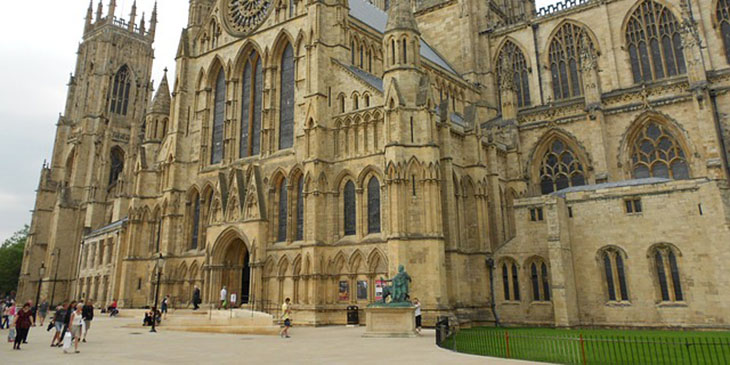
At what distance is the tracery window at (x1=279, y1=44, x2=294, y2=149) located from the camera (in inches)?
1220

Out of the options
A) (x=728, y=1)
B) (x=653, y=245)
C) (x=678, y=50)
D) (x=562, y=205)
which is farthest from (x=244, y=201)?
(x=728, y=1)

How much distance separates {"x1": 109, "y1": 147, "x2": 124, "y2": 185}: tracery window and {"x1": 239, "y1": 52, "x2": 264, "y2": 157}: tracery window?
35.1 meters

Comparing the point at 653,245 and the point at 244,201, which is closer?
the point at 653,245

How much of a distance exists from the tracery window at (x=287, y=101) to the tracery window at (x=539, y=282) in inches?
612

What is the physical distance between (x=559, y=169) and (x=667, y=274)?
12976 millimetres

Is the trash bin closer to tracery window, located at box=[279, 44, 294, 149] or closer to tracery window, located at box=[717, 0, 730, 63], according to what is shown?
tracery window, located at box=[279, 44, 294, 149]

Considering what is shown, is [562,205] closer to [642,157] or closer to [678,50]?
[642,157]

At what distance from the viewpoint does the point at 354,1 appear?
39906 millimetres

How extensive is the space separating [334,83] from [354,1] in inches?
549

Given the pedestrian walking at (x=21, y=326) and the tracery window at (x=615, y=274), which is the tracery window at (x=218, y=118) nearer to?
the pedestrian walking at (x=21, y=326)

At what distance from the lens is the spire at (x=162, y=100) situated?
3925 centimetres

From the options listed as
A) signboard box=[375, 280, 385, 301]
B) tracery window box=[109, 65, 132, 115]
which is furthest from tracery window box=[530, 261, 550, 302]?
tracery window box=[109, 65, 132, 115]

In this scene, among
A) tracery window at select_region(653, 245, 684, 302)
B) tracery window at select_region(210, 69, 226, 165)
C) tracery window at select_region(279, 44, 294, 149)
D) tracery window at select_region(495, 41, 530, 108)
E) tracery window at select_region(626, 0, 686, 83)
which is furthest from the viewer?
tracery window at select_region(495, 41, 530, 108)

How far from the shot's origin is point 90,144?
61625mm
